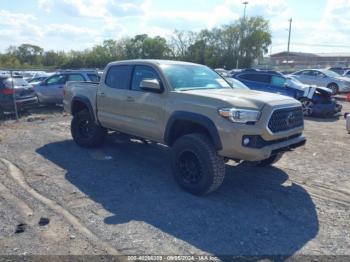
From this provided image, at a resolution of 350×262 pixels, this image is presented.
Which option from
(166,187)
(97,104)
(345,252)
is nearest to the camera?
(345,252)

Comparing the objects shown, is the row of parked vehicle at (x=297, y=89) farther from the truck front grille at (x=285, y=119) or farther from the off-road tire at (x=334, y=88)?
the off-road tire at (x=334, y=88)

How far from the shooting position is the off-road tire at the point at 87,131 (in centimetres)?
766

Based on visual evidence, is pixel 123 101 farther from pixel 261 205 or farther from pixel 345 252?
pixel 345 252

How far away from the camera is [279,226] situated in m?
4.39

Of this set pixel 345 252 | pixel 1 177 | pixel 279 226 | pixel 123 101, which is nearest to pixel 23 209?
pixel 1 177

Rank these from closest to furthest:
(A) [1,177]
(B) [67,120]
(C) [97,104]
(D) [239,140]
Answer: (D) [239,140] → (A) [1,177] → (C) [97,104] → (B) [67,120]

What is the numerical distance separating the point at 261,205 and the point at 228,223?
793 mm

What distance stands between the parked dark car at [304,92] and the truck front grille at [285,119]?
857 cm

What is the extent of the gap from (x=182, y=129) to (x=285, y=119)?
5.01ft

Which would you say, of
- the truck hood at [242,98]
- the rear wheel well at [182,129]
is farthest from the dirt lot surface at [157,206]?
the truck hood at [242,98]

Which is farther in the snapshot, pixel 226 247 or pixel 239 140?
pixel 239 140

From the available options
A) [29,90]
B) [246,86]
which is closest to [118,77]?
[246,86]

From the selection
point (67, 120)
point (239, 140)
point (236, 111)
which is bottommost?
point (67, 120)

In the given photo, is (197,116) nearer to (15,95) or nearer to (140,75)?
(140,75)
